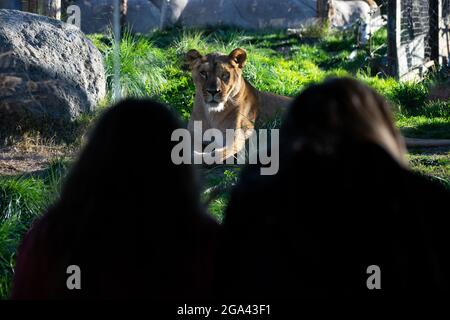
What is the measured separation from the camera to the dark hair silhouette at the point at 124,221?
8.65 feet

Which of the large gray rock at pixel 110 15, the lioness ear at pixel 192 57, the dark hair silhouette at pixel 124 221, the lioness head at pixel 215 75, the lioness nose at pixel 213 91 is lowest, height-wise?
the dark hair silhouette at pixel 124 221

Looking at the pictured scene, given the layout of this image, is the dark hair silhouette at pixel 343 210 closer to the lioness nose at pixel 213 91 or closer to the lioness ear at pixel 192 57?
the lioness nose at pixel 213 91

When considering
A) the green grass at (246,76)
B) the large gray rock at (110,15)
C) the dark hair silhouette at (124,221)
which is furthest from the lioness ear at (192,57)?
the large gray rock at (110,15)

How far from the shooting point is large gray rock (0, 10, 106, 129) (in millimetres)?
7953

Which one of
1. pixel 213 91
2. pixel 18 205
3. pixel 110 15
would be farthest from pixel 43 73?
pixel 110 15

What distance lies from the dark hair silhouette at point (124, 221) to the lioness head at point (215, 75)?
17.0 feet

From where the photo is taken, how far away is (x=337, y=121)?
2473 mm

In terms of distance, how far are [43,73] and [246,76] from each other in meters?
2.95

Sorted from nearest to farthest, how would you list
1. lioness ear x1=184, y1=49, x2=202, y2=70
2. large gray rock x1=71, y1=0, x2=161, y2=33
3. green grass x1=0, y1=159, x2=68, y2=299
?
green grass x1=0, y1=159, x2=68, y2=299 → lioness ear x1=184, y1=49, x2=202, y2=70 → large gray rock x1=71, y1=0, x2=161, y2=33

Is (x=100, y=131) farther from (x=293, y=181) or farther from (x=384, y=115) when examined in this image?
(x=384, y=115)

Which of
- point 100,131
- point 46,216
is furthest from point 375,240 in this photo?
point 46,216

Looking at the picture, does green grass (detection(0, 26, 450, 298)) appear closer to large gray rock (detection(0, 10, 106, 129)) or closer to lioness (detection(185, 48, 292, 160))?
large gray rock (detection(0, 10, 106, 129))

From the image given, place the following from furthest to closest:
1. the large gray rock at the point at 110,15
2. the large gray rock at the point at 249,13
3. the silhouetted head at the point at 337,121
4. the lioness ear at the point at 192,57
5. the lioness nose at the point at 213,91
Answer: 1. the large gray rock at the point at 249,13
2. the large gray rock at the point at 110,15
3. the lioness ear at the point at 192,57
4. the lioness nose at the point at 213,91
5. the silhouetted head at the point at 337,121

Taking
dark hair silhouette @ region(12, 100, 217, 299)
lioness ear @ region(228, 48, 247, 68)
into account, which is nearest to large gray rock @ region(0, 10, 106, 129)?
lioness ear @ region(228, 48, 247, 68)
